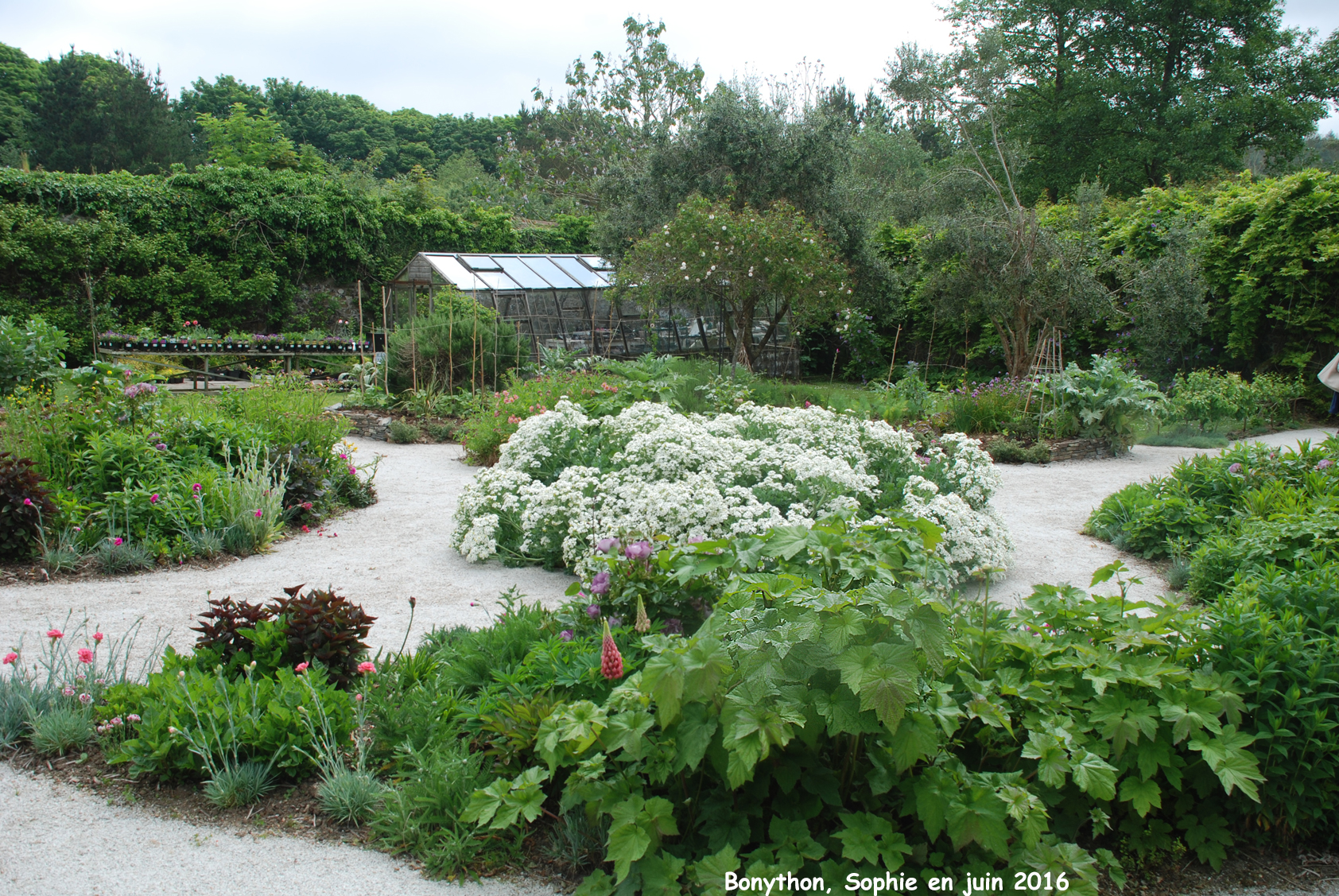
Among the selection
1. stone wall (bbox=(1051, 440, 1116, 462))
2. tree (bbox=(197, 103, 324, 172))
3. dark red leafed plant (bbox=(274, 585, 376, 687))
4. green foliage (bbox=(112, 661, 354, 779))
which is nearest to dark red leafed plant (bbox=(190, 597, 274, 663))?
dark red leafed plant (bbox=(274, 585, 376, 687))

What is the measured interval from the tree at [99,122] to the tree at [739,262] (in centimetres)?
2525

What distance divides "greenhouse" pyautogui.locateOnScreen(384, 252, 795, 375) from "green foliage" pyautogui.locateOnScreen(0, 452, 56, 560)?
30.8 ft

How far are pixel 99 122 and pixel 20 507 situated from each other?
32.9 m

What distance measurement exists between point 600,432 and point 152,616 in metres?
2.89

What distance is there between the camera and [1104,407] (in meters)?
8.97

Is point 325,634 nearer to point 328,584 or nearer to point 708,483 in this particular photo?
point 328,584

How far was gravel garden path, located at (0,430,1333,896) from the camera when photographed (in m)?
2.11

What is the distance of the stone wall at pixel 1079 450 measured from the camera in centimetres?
873

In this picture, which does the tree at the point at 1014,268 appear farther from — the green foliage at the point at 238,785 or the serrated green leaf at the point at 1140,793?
the green foliage at the point at 238,785

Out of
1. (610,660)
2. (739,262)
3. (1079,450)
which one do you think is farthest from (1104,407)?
(610,660)

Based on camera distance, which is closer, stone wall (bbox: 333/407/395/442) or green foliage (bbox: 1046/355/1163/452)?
green foliage (bbox: 1046/355/1163/452)

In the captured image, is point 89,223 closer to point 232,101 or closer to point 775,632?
point 775,632

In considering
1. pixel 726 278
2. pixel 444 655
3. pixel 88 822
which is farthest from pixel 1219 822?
pixel 726 278

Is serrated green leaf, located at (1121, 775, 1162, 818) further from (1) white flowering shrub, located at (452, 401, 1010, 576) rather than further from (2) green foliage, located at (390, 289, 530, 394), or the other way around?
(2) green foliage, located at (390, 289, 530, 394)
